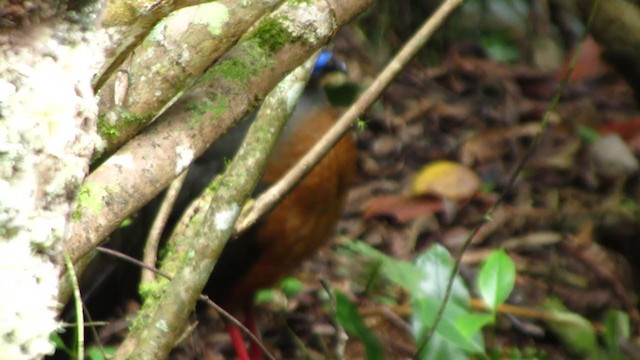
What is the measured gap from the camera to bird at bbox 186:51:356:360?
4176 millimetres

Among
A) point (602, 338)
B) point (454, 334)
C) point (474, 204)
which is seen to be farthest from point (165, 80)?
point (474, 204)

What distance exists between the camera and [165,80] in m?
1.92

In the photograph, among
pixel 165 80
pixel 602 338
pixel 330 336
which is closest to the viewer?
pixel 165 80

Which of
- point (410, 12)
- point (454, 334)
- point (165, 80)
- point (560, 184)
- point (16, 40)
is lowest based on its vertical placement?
point (560, 184)

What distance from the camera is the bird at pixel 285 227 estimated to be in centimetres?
418

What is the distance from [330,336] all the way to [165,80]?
2.62 metres

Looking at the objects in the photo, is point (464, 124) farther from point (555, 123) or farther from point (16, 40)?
point (16, 40)

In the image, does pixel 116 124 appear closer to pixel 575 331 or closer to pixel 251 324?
pixel 575 331

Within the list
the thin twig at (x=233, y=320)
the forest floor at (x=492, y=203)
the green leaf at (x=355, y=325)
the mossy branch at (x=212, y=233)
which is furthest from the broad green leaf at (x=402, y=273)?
the forest floor at (x=492, y=203)

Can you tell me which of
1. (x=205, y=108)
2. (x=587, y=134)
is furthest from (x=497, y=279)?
(x=587, y=134)

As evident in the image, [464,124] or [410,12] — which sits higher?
[410,12]

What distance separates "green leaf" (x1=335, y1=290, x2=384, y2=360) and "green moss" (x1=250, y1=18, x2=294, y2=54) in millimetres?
997

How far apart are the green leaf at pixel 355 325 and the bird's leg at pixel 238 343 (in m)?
1.43

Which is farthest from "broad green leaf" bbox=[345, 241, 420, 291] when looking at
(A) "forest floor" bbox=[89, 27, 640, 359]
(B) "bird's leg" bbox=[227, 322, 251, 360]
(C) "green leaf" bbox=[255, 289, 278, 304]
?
(C) "green leaf" bbox=[255, 289, 278, 304]
